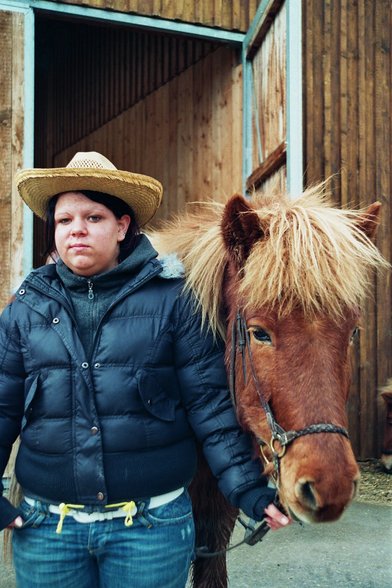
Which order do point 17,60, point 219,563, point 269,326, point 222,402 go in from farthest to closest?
point 17,60 → point 219,563 → point 222,402 → point 269,326

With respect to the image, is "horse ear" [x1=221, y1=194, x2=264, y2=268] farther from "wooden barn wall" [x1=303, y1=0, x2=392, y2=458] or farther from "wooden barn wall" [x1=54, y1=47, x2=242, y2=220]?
"wooden barn wall" [x1=54, y1=47, x2=242, y2=220]

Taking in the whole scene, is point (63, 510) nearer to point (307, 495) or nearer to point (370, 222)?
point (307, 495)

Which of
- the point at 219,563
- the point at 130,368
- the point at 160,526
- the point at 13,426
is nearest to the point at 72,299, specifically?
the point at 130,368

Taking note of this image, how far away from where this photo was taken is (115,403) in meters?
1.61

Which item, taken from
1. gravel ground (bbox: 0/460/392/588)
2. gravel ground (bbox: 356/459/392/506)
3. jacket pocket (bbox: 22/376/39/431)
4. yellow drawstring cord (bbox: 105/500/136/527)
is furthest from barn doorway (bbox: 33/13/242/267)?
yellow drawstring cord (bbox: 105/500/136/527)

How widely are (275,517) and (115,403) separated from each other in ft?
1.69

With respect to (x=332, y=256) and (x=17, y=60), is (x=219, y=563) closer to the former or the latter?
(x=332, y=256)

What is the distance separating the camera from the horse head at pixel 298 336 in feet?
4.63

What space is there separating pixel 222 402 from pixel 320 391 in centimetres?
33

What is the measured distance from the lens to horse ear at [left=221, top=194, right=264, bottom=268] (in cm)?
172

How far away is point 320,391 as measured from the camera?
Result: 1491 millimetres

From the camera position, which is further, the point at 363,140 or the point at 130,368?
the point at 363,140

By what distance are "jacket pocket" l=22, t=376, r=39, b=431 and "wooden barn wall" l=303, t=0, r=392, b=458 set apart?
4503mm

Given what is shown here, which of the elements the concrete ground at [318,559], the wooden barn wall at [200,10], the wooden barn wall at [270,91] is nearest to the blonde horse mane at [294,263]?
the concrete ground at [318,559]
